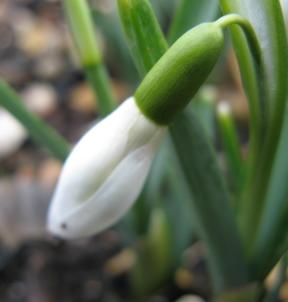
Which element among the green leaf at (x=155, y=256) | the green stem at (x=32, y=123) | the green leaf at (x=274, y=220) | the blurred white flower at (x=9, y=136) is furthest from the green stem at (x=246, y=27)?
the blurred white flower at (x=9, y=136)

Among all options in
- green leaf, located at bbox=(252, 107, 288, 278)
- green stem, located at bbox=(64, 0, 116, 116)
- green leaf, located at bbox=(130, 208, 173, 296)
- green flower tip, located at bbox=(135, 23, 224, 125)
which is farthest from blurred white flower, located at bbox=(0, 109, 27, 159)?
green flower tip, located at bbox=(135, 23, 224, 125)

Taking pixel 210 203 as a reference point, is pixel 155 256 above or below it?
below

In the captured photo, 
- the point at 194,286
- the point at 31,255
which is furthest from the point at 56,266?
the point at 194,286

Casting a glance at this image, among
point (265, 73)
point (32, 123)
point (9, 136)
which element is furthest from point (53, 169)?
point (265, 73)

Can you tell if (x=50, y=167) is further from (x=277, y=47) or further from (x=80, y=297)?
(x=277, y=47)

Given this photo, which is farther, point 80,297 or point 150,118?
point 80,297

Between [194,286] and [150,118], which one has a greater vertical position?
[150,118]

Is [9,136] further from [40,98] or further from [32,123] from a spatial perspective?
[32,123]
